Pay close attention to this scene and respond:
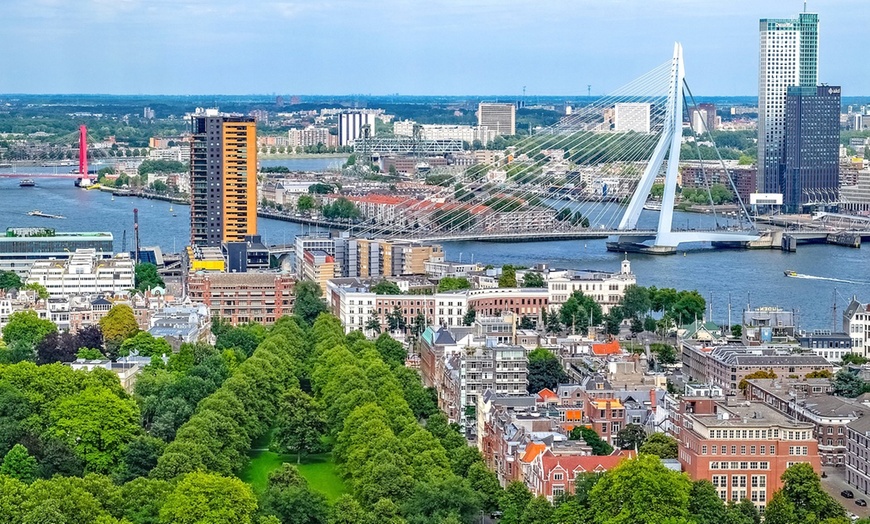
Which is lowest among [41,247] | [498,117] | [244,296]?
[244,296]

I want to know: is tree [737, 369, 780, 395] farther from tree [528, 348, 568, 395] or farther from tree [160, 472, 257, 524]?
tree [160, 472, 257, 524]

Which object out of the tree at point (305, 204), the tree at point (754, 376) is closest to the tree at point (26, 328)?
the tree at point (754, 376)

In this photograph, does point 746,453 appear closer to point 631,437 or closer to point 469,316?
point 631,437

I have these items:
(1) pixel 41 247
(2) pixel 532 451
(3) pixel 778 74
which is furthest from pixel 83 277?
(3) pixel 778 74

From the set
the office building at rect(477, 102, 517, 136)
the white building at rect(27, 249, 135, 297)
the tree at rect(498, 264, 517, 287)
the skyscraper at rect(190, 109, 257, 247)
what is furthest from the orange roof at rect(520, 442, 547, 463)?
the office building at rect(477, 102, 517, 136)

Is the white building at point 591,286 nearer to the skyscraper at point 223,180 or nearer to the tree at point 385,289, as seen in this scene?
the tree at point 385,289

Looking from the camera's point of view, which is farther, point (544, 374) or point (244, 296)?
point (244, 296)
